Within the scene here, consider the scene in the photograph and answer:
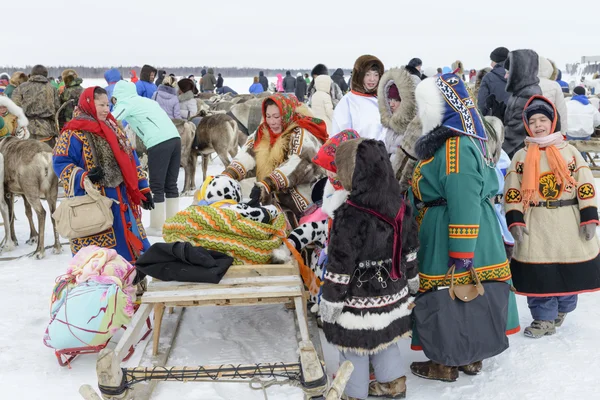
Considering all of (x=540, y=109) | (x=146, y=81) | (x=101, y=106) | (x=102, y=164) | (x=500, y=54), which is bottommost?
(x=102, y=164)

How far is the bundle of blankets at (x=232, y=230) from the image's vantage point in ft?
11.0

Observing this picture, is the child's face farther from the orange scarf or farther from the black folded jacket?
the black folded jacket

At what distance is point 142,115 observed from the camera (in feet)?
20.7

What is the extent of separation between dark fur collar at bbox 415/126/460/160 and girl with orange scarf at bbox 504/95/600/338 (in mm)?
959

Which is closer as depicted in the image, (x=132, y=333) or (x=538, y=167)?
(x=132, y=333)

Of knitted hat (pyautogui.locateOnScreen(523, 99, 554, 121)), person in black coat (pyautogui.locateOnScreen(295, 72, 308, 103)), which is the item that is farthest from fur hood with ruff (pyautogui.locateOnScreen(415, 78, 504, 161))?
person in black coat (pyautogui.locateOnScreen(295, 72, 308, 103))

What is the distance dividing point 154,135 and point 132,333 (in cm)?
369

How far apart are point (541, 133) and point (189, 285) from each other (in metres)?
2.47

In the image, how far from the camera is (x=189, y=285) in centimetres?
324

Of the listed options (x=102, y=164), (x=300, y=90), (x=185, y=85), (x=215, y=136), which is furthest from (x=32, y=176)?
(x=300, y=90)

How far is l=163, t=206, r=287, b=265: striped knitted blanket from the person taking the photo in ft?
11.0

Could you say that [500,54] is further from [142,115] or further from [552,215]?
[142,115]

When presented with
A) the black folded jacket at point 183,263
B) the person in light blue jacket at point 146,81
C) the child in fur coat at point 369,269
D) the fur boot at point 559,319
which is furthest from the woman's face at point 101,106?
the person in light blue jacket at point 146,81

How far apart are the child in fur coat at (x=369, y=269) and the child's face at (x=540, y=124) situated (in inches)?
51.1
